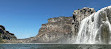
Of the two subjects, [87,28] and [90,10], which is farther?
[90,10]

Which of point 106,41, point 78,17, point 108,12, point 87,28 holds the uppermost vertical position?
point 78,17

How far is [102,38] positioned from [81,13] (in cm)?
7010

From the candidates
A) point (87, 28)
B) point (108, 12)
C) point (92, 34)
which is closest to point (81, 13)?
point (87, 28)

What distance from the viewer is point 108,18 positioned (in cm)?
7519

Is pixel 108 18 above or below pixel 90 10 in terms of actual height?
below

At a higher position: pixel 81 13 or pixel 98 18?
pixel 81 13

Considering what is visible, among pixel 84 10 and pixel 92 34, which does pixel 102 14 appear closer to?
pixel 92 34

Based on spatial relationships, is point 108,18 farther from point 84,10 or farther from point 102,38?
point 84,10

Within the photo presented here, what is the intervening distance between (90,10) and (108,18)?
68.9 meters

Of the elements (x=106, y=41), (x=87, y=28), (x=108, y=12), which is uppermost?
(x=108, y=12)

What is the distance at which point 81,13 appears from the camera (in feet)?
470

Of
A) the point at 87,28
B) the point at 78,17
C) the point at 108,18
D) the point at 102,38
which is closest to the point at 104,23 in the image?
the point at 108,18

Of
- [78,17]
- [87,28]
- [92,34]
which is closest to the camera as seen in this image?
[92,34]

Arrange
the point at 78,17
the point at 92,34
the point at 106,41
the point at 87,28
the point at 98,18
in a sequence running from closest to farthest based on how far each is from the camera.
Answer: the point at 106,41
the point at 98,18
the point at 92,34
the point at 87,28
the point at 78,17
